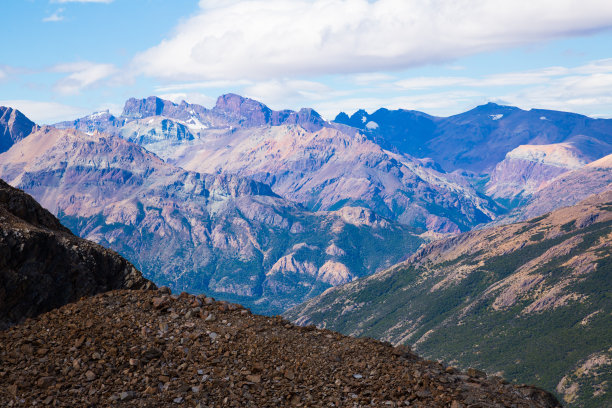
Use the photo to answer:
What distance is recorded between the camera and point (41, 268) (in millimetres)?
35906

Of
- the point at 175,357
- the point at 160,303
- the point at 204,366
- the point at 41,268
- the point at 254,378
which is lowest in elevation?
the point at 254,378

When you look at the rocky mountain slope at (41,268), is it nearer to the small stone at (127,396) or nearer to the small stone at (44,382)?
the small stone at (44,382)

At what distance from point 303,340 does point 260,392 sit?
5617 mm

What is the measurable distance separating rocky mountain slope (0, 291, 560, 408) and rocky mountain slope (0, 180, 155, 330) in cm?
272

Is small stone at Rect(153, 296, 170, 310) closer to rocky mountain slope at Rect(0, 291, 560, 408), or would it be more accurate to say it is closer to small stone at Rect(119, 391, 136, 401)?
rocky mountain slope at Rect(0, 291, 560, 408)

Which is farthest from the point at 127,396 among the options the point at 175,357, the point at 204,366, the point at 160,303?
the point at 160,303

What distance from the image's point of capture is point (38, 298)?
Answer: 35062 millimetres

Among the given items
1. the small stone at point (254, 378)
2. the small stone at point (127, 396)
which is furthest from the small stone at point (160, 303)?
the small stone at point (254, 378)

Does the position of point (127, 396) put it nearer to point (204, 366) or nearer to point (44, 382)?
point (44, 382)

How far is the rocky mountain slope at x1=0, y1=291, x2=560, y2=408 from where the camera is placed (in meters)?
26.2

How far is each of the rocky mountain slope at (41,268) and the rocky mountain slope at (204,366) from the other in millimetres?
2725

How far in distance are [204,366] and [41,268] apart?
538 inches

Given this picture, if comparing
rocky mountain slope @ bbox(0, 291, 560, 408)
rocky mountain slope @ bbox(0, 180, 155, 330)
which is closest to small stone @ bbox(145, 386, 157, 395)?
rocky mountain slope @ bbox(0, 291, 560, 408)

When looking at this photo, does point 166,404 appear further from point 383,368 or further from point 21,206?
point 21,206
